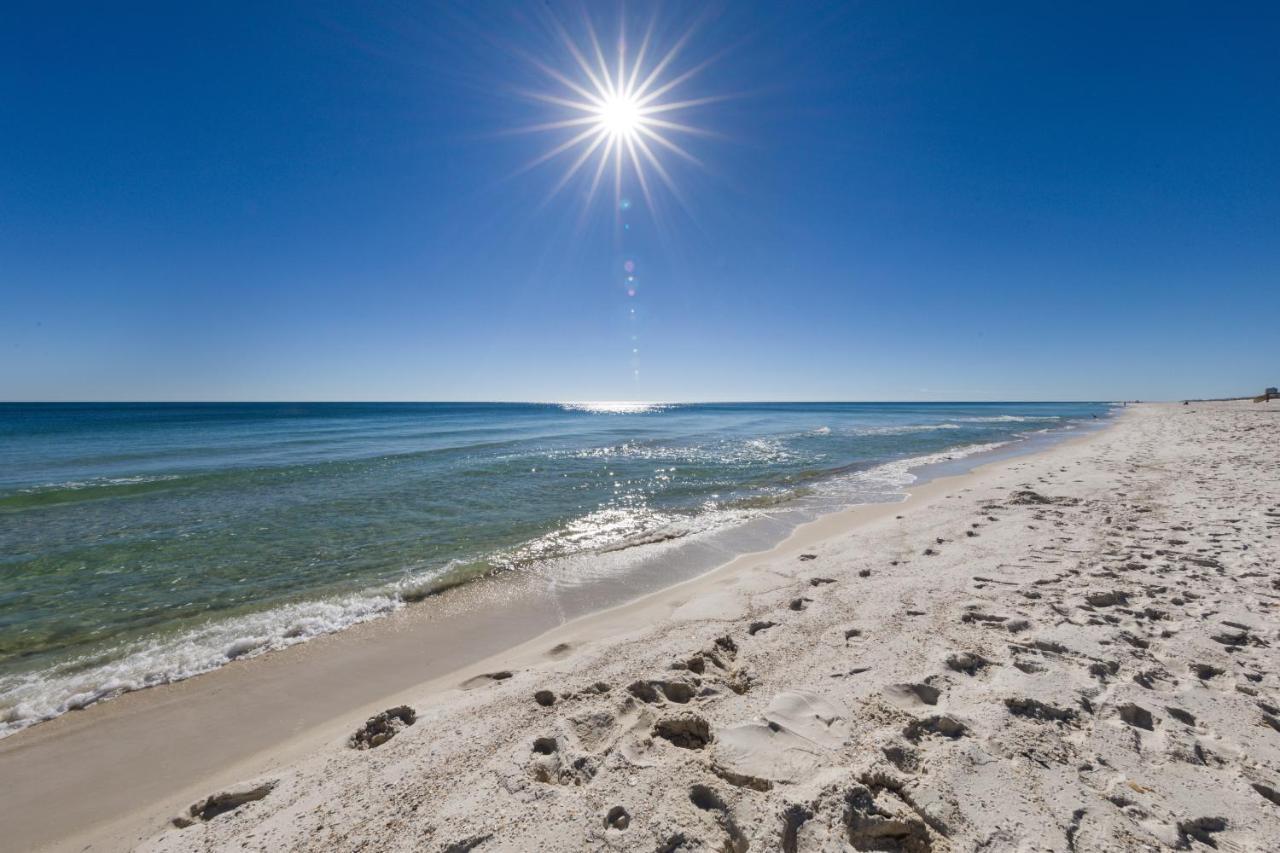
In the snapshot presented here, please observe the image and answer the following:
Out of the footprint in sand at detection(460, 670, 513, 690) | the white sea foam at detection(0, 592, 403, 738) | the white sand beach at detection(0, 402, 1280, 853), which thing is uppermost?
the white sand beach at detection(0, 402, 1280, 853)

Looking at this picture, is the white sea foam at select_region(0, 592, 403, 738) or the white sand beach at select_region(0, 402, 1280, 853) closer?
the white sand beach at select_region(0, 402, 1280, 853)

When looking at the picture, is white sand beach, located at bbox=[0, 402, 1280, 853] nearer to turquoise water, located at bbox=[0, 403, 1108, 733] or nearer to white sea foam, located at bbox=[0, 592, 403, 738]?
white sea foam, located at bbox=[0, 592, 403, 738]

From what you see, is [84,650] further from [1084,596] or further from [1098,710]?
[1084,596]

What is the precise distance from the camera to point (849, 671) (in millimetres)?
3848

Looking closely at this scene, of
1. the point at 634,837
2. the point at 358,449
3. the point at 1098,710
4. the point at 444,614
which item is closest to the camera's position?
the point at 634,837

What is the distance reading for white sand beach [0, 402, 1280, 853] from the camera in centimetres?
243

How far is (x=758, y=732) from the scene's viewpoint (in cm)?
312

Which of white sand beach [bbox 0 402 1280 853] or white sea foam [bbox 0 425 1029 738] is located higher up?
white sand beach [bbox 0 402 1280 853]

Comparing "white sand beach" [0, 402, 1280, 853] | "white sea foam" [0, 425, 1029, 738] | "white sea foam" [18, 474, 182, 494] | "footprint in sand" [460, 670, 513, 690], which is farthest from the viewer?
"white sea foam" [18, 474, 182, 494]

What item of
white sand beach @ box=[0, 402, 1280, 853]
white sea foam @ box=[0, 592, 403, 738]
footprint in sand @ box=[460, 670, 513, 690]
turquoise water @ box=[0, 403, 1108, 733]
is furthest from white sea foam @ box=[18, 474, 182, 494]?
footprint in sand @ box=[460, 670, 513, 690]

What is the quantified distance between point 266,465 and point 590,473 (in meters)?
13.9

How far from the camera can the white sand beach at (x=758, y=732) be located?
7.97 ft

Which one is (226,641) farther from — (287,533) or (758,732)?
(758,732)

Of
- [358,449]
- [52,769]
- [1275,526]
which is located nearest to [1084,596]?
[1275,526]
